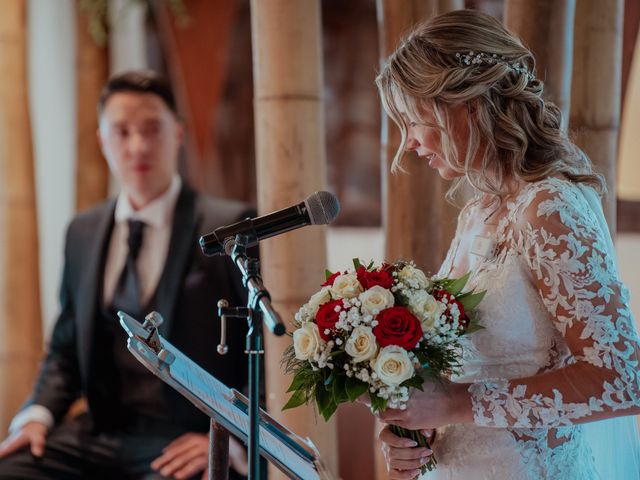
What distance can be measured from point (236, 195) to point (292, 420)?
106 inches

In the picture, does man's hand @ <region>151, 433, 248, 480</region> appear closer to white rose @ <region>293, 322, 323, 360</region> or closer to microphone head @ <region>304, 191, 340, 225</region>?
white rose @ <region>293, 322, 323, 360</region>

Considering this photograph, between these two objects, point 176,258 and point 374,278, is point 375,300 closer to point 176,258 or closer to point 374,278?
point 374,278

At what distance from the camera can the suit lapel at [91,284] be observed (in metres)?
3.68

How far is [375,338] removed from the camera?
175 centimetres

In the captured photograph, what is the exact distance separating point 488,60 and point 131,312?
2.23m

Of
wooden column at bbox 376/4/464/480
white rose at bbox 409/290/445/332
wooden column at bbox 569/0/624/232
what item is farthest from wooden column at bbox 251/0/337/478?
white rose at bbox 409/290/445/332

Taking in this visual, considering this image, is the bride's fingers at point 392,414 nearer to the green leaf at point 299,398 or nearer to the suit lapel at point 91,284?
the green leaf at point 299,398

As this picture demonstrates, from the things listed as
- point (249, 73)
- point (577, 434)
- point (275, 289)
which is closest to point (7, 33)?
point (249, 73)

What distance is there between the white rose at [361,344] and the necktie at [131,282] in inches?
82.5

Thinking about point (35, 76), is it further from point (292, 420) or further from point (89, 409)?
point (292, 420)

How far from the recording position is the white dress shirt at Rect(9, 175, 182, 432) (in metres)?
3.76

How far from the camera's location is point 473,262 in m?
2.11

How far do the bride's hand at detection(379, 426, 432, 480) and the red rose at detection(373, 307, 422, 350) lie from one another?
36 cm

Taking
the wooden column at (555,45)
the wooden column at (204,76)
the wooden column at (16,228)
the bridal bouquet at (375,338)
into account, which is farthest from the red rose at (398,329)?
the wooden column at (204,76)
